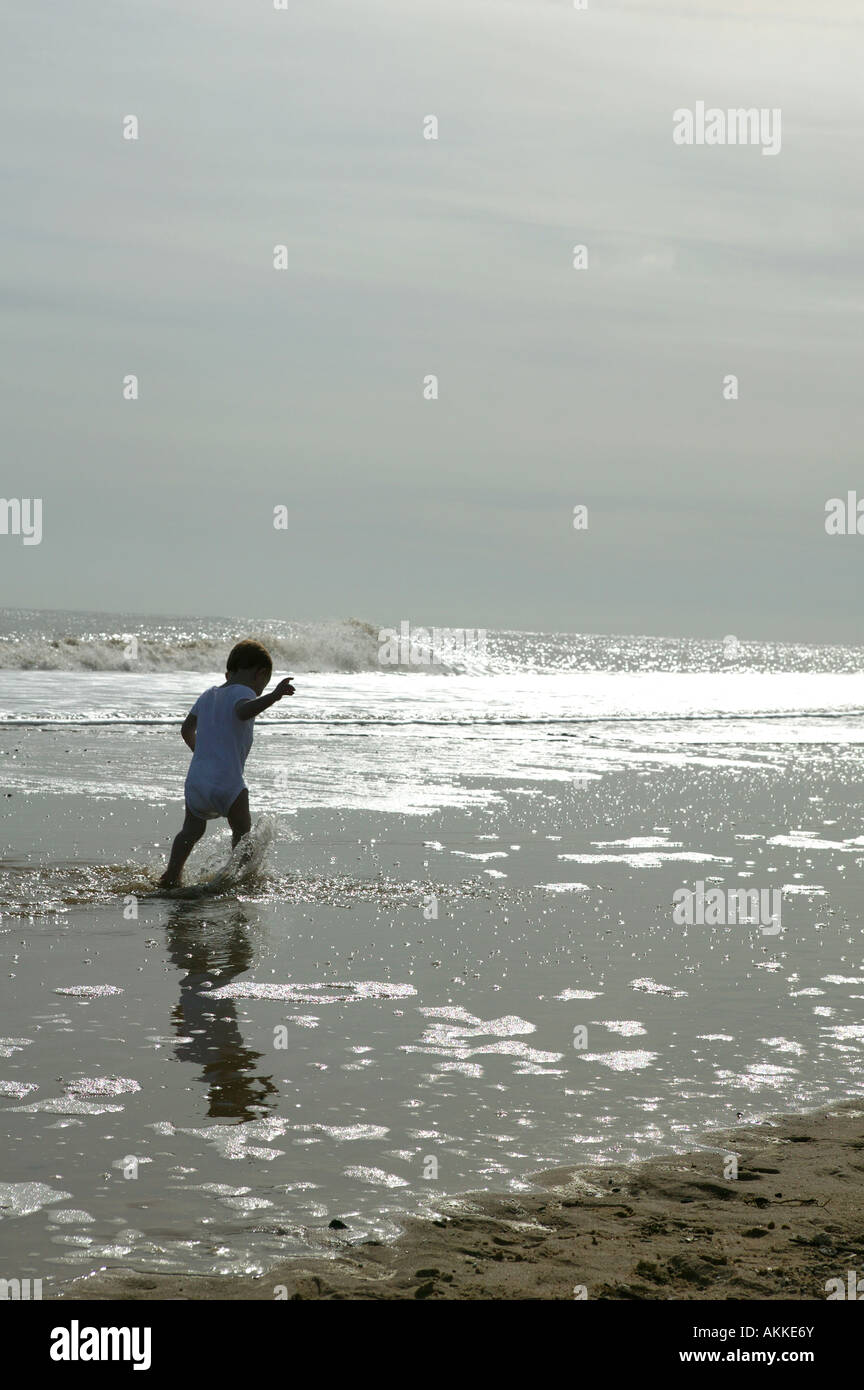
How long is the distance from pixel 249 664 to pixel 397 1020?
3692 millimetres

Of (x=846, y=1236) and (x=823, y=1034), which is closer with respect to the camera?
(x=846, y=1236)

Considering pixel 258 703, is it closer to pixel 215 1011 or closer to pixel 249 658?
pixel 249 658

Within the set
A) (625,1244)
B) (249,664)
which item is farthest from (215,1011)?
(249,664)

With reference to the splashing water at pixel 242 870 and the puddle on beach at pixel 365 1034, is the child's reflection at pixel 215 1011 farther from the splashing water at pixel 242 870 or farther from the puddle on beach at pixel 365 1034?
the splashing water at pixel 242 870

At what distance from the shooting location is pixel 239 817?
908 centimetres

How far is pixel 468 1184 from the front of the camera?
4.20 meters

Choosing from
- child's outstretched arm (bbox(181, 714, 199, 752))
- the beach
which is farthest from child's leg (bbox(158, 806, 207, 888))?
child's outstretched arm (bbox(181, 714, 199, 752))

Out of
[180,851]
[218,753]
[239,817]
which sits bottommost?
[180,851]

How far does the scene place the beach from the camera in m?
3.85

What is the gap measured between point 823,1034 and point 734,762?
14.8 m

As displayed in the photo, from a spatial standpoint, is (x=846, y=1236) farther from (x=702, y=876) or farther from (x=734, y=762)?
(x=734, y=762)

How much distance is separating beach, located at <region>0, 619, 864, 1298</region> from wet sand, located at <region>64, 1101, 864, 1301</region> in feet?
0.06
